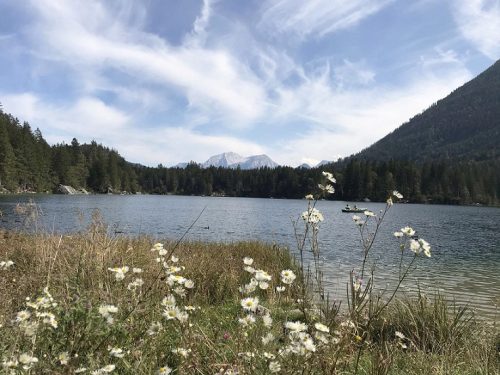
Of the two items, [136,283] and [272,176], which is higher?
[272,176]

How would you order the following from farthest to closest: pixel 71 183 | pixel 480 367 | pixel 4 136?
pixel 71 183 → pixel 4 136 → pixel 480 367

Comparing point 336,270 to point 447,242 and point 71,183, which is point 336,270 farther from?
point 71,183

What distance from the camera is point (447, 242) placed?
3575cm

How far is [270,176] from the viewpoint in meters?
180

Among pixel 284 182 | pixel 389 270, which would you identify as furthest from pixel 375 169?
pixel 389 270

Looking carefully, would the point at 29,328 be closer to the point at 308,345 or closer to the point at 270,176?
the point at 308,345

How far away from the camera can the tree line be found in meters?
99.2

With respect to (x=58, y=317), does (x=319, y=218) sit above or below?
above

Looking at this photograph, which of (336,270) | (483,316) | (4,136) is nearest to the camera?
(483,316)

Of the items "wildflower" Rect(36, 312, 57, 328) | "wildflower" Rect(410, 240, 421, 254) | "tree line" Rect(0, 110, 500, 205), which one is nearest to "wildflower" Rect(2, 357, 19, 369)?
"wildflower" Rect(36, 312, 57, 328)

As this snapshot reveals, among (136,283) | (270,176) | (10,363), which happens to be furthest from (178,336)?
(270,176)

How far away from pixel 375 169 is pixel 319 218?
480ft

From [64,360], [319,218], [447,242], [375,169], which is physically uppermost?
[375,169]

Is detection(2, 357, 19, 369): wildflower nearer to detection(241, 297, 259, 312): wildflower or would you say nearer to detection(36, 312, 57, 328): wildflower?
detection(36, 312, 57, 328): wildflower
